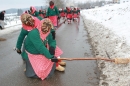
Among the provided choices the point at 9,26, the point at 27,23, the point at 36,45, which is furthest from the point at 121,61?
the point at 9,26

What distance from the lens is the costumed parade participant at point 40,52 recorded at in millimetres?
4688

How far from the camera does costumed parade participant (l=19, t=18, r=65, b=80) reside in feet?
15.4

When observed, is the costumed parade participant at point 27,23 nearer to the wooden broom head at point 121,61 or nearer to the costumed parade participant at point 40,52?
the costumed parade participant at point 40,52

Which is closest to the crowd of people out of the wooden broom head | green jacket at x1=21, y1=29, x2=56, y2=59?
green jacket at x1=21, y1=29, x2=56, y2=59

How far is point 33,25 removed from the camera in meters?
5.16

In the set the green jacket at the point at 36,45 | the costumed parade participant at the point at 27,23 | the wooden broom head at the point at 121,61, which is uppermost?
the costumed parade participant at the point at 27,23

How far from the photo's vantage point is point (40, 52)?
477cm

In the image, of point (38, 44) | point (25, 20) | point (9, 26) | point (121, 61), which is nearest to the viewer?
point (38, 44)

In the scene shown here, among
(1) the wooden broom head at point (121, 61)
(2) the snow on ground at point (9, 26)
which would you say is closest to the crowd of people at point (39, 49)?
(1) the wooden broom head at point (121, 61)

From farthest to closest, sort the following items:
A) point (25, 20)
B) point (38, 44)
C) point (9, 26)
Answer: point (9, 26)
point (25, 20)
point (38, 44)

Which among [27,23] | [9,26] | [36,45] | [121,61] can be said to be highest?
[27,23]

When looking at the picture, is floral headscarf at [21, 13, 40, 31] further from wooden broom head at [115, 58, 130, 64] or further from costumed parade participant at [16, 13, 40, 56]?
wooden broom head at [115, 58, 130, 64]

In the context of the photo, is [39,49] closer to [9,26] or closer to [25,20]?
[25,20]

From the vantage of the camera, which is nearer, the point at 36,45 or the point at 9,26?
the point at 36,45
